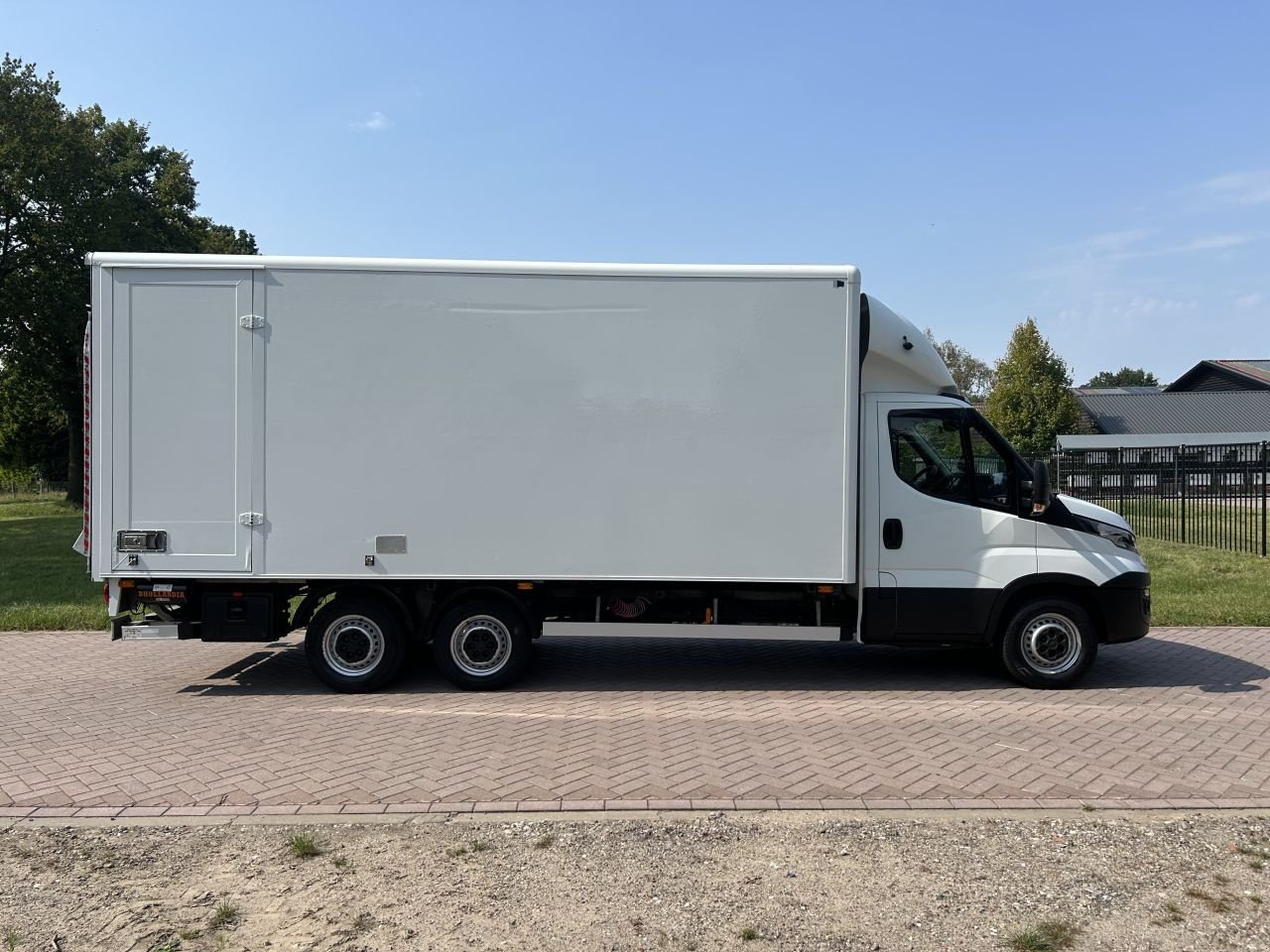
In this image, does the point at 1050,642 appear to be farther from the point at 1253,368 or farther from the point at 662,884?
the point at 1253,368

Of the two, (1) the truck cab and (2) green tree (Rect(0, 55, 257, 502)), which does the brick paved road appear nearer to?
(1) the truck cab

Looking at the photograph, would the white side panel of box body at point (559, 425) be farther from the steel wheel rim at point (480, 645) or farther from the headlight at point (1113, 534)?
the headlight at point (1113, 534)

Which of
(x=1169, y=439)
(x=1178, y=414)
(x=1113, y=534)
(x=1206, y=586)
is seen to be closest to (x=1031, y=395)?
(x=1169, y=439)

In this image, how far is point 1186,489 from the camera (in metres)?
17.6

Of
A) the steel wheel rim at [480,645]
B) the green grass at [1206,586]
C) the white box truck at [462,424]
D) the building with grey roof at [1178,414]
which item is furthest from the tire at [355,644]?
the building with grey roof at [1178,414]

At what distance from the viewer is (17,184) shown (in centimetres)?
2739

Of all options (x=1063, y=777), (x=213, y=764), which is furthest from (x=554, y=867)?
(x=1063, y=777)

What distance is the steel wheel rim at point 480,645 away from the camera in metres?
6.96

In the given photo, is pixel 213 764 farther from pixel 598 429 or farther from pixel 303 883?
pixel 598 429

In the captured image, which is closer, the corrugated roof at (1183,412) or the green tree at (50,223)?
the green tree at (50,223)

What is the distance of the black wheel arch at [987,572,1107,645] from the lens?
22.7 feet

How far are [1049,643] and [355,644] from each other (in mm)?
5395

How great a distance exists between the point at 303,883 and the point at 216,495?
146 inches

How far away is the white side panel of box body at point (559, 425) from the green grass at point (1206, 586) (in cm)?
565
